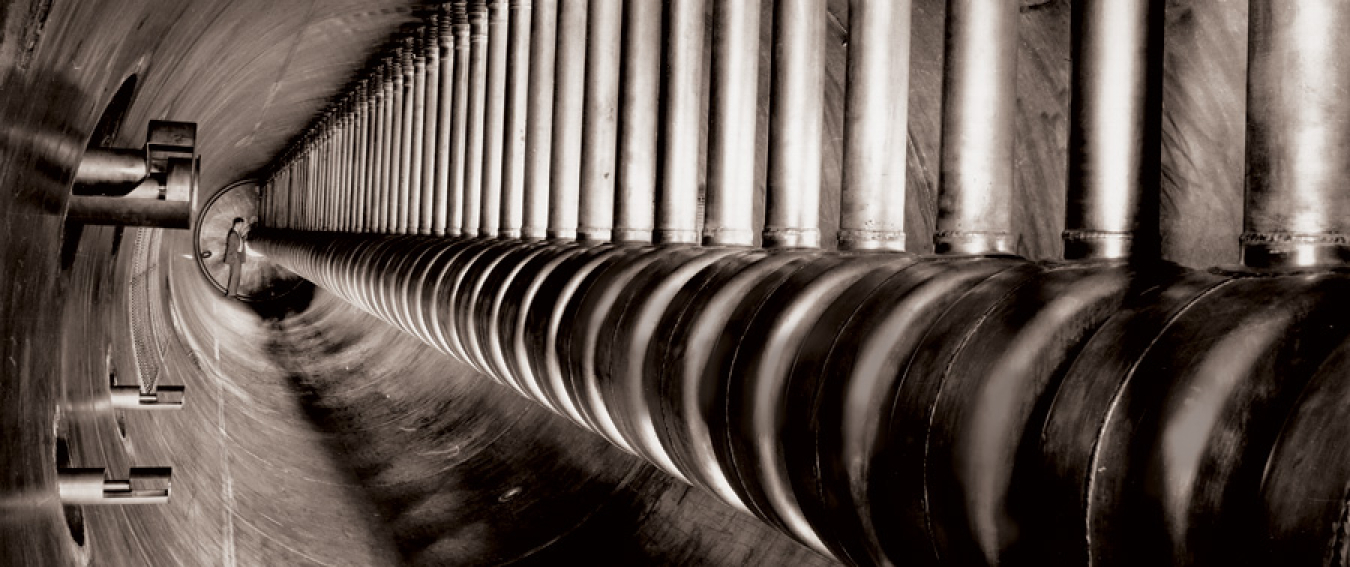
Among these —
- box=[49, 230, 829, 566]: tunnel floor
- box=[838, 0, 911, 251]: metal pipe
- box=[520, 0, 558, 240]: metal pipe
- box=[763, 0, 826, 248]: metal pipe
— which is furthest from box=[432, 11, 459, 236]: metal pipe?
box=[838, 0, 911, 251]: metal pipe

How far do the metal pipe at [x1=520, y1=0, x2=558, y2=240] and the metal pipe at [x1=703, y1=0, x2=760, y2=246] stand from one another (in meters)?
1.70

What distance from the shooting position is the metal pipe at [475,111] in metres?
6.42

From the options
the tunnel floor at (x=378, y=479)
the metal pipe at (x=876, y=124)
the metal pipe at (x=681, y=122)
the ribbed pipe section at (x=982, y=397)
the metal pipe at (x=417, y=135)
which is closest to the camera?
the ribbed pipe section at (x=982, y=397)

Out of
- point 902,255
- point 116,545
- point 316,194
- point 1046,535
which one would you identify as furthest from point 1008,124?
point 316,194

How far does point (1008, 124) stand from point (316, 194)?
1513cm

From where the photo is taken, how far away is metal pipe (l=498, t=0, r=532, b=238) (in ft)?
17.5

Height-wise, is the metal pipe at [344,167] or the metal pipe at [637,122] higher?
the metal pipe at [344,167]

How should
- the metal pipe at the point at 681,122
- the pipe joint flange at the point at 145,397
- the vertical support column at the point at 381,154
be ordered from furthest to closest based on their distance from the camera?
the vertical support column at the point at 381,154, the pipe joint flange at the point at 145,397, the metal pipe at the point at 681,122

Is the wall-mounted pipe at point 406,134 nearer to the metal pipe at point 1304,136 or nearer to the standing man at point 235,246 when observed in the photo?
the metal pipe at point 1304,136

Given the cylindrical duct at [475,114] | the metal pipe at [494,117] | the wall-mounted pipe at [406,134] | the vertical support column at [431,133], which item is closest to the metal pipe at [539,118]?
the metal pipe at [494,117]

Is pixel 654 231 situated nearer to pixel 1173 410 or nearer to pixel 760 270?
pixel 760 270

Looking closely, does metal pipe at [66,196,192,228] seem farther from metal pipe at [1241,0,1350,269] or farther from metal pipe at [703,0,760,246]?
metal pipe at [1241,0,1350,269]

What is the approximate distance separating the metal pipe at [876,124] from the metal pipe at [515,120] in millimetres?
2888

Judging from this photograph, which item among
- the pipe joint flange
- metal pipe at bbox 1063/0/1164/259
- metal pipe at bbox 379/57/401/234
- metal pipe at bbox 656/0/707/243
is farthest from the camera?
metal pipe at bbox 379/57/401/234
